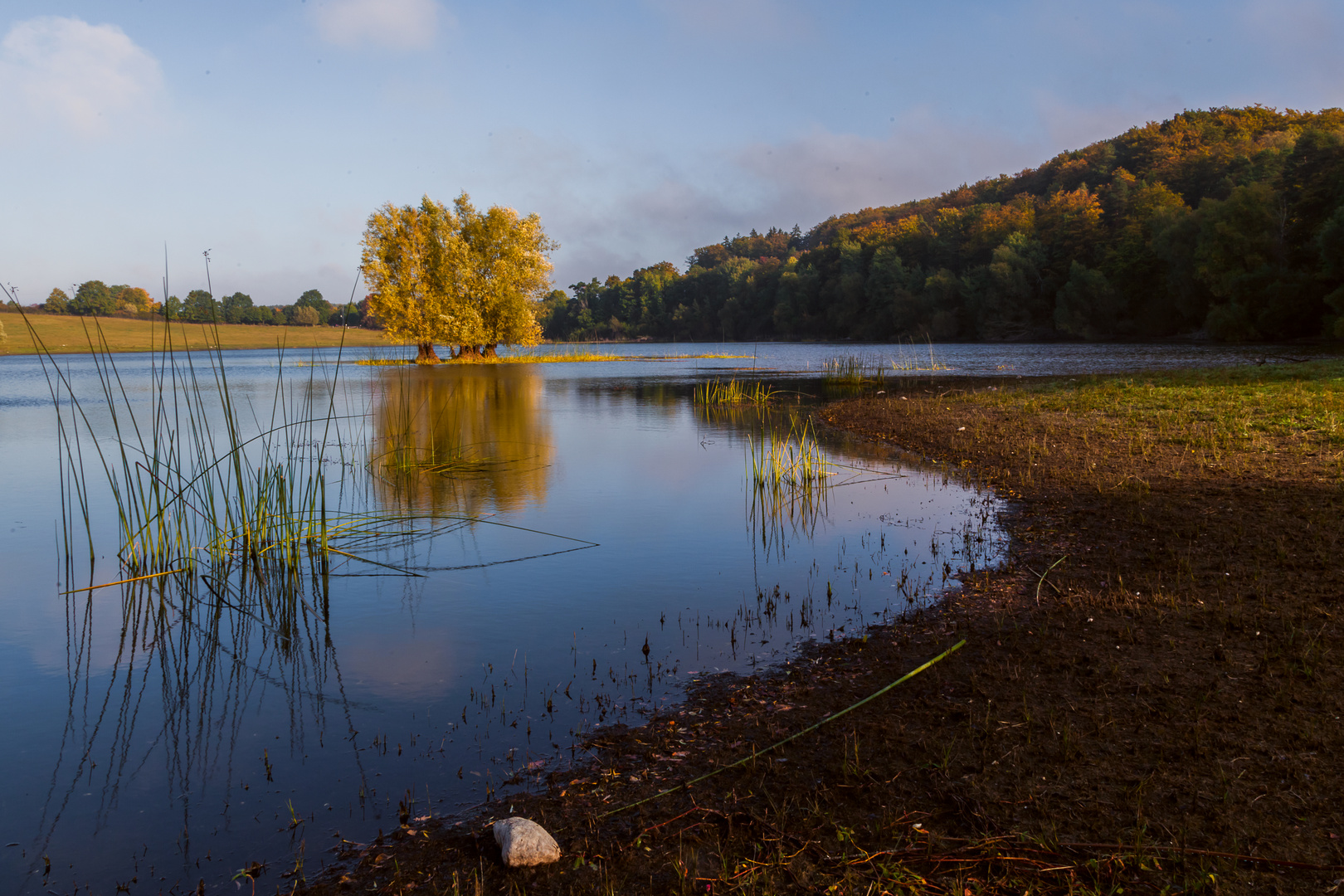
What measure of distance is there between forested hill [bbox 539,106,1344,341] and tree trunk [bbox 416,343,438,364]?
7.09 meters

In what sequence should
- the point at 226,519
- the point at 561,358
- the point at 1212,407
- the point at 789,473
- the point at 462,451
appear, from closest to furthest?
the point at 226,519
the point at 789,473
the point at 462,451
the point at 1212,407
the point at 561,358

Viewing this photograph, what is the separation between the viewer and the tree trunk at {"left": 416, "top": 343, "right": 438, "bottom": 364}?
4584 cm

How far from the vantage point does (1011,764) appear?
11.1ft

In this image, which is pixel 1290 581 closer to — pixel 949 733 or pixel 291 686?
pixel 949 733

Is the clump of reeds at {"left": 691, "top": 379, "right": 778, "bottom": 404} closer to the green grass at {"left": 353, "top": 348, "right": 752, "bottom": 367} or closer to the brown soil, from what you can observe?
the brown soil

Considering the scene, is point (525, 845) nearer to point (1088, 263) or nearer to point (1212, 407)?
point (1212, 407)

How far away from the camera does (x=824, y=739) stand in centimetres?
376

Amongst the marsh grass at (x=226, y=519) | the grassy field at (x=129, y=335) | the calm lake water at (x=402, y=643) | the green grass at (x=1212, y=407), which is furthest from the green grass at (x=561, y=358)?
the calm lake water at (x=402, y=643)

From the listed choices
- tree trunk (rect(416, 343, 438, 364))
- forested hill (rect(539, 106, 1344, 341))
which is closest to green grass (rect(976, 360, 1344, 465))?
forested hill (rect(539, 106, 1344, 341))

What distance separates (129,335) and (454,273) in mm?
58530

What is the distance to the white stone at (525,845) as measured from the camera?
284 cm

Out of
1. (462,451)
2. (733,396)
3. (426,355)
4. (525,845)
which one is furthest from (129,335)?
(525,845)

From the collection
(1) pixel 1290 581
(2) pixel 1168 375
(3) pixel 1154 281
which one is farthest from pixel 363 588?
(3) pixel 1154 281

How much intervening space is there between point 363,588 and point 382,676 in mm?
1905
